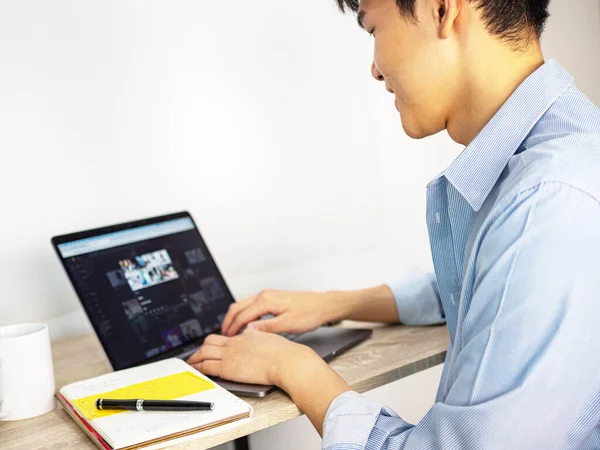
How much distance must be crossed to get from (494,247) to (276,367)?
0.39 m

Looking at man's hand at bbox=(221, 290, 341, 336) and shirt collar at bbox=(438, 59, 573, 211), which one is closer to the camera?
shirt collar at bbox=(438, 59, 573, 211)

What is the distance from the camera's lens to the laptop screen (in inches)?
47.1

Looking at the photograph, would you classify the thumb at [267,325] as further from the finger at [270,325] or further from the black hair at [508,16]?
the black hair at [508,16]

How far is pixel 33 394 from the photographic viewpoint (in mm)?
1021

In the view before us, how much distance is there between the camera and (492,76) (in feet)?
2.93

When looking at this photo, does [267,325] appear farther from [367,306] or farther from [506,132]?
[506,132]

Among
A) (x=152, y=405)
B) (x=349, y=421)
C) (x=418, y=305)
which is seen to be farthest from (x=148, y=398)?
(x=418, y=305)

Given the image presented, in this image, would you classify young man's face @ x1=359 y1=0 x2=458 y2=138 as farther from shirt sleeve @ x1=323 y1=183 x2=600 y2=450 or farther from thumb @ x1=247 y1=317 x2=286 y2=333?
thumb @ x1=247 y1=317 x2=286 y2=333

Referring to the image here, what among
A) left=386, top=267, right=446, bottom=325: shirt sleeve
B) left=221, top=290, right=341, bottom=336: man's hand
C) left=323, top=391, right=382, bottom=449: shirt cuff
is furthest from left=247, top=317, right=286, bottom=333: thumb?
left=323, top=391, right=382, bottom=449: shirt cuff

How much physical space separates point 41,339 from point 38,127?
20.4 inches

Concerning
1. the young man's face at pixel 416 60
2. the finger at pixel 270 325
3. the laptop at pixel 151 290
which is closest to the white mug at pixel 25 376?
the laptop at pixel 151 290

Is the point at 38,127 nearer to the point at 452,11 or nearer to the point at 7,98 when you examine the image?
the point at 7,98

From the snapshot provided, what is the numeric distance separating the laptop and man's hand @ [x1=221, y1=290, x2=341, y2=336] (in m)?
0.03

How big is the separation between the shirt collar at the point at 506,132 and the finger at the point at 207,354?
1.48ft
